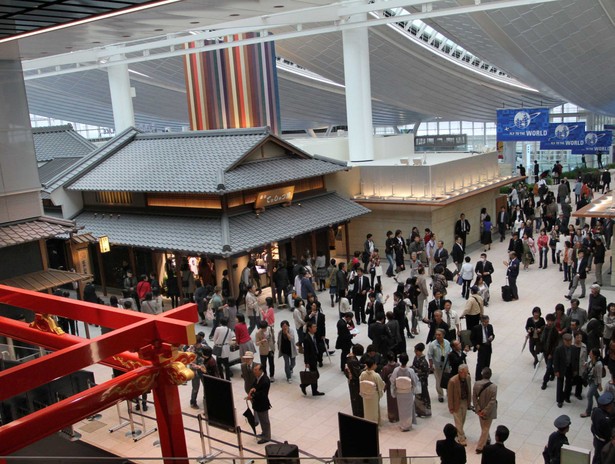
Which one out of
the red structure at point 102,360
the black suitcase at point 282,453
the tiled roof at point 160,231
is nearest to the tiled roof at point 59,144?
the tiled roof at point 160,231

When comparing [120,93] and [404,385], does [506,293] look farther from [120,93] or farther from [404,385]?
[120,93]

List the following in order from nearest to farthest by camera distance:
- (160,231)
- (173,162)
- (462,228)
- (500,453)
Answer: (500,453) → (160,231) → (173,162) → (462,228)

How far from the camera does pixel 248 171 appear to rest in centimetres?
1761

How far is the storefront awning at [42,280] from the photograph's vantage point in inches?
511

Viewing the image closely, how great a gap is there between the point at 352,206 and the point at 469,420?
A: 37.0 feet

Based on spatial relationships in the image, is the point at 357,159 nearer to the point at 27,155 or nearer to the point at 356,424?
the point at 27,155

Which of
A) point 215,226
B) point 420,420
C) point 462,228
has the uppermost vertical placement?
point 215,226

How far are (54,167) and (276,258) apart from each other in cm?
1004

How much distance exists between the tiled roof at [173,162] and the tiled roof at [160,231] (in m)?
0.93

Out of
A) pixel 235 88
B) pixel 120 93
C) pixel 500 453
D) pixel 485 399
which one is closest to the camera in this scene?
pixel 500 453

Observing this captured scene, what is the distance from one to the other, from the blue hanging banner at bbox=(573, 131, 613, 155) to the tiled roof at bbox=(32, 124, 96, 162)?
896 inches

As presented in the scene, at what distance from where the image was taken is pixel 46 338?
263 inches

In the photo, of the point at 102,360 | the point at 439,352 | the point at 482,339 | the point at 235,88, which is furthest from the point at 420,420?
the point at 235,88

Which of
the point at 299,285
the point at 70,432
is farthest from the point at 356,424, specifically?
the point at 299,285
